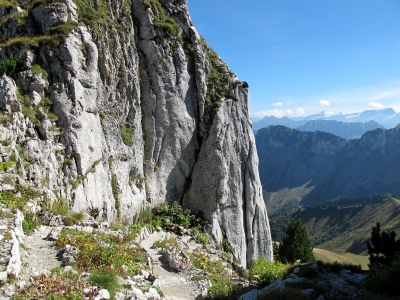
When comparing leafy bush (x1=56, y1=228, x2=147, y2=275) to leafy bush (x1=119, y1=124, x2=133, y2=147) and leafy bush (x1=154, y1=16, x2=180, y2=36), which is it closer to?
leafy bush (x1=119, y1=124, x2=133, y2=147)

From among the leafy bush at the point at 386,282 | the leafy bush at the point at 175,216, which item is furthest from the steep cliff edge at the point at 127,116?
the leafy bush at the point at 386,282

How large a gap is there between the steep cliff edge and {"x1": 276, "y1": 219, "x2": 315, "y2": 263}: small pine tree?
37.7 feet

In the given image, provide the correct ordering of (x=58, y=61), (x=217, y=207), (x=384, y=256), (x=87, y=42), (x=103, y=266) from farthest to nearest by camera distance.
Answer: (x=217, y=207) → (x=87, y=42) → (x=58, y=61) → (x=384, y=256) → (x=103, y=266)

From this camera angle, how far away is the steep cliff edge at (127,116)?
Result: 20016 mm

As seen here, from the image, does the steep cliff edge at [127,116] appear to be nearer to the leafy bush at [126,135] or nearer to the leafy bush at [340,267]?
the leafy bush at [126,135]

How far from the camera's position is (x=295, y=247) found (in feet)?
141

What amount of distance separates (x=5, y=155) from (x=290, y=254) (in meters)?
38.4

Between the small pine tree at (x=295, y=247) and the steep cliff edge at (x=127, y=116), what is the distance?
11.5 m

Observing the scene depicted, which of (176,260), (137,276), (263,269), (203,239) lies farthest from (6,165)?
(263,269)

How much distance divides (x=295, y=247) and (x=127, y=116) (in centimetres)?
3088

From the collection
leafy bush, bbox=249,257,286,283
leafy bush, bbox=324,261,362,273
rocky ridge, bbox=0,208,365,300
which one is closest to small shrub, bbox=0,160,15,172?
rocky ridge, bbox=0,208,365,300

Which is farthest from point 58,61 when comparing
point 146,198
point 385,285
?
point 385,285

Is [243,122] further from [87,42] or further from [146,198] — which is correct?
[87,42]

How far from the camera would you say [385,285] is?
1255cm
